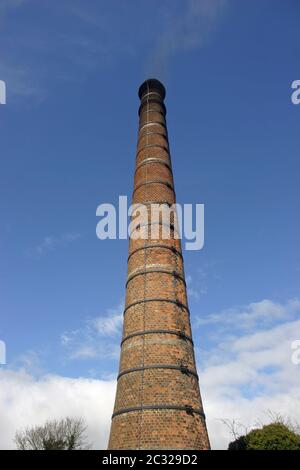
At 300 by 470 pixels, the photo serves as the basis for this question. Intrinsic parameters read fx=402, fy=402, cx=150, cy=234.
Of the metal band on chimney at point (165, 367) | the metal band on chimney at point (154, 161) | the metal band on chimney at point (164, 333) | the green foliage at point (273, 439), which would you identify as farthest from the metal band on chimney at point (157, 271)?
the green foliage at point (273, 439)

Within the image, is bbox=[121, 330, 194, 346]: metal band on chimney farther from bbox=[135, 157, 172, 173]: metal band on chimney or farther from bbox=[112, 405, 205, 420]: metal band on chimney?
bbox=[135, 157, 172, 173]: metal band on chimney

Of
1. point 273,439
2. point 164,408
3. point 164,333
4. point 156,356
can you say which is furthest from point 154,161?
point 273,439

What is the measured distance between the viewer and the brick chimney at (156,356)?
8.66 metres

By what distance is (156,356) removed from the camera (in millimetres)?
9547

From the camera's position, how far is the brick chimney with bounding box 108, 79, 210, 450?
8.66m

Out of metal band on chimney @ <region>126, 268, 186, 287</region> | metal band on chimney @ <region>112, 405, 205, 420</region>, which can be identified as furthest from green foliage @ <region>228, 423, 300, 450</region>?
metal band on chimney @ <region>126, 268, 186, 287</region>

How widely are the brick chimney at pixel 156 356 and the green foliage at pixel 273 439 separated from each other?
4629mm

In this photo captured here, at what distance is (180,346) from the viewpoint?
32.4 feet

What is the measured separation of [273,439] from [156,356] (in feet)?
19.5

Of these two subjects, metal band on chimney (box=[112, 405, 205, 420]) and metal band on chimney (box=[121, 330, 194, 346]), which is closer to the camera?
metal band on chimney (box=[112, 405, 205, 420])

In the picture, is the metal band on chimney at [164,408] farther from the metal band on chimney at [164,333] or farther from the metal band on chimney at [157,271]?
the metal band on chimney at [157,271]

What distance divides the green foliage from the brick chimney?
182 inches

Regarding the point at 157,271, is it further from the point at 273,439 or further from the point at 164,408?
the point at 273,439
